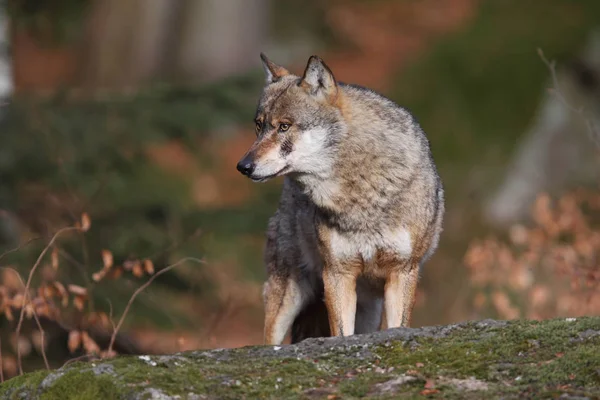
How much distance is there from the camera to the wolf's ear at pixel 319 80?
7137 mm

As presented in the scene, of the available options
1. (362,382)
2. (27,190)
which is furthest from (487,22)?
(362,382)

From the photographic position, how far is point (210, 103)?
13062mm

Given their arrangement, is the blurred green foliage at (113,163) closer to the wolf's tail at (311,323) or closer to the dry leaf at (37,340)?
the dry leaf at (37,340)

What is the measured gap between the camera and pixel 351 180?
7055 millimetres

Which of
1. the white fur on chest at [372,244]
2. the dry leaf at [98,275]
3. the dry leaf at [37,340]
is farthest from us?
the dry leaf at [37,340]

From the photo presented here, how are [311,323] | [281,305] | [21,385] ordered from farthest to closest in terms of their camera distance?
[311,323] → [281,305] → [21,385]

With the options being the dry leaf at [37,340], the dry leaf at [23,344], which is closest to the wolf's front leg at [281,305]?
the dry leaf at [23,344]

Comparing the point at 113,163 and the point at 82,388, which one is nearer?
the point at 82,388

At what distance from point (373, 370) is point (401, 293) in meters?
2.23

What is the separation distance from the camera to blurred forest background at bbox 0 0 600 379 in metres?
10.0

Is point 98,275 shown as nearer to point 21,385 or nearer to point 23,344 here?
point 21,385

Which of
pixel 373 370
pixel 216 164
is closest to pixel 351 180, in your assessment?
pixel 373 370

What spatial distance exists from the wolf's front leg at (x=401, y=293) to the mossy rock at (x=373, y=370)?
1680mm

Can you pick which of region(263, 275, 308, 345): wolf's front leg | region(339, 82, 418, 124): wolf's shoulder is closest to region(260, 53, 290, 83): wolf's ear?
region(339, 82, 418, 124): wolf's shoulder
